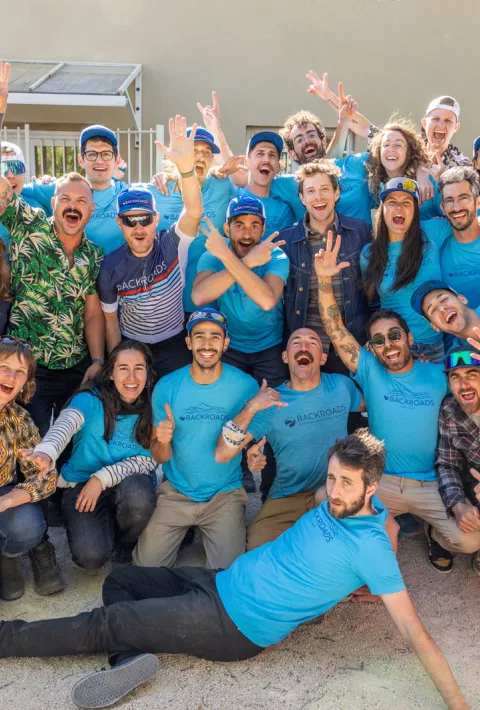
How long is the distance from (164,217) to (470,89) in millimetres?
9267

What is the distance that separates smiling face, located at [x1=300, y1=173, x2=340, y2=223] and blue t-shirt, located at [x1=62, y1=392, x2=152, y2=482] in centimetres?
187

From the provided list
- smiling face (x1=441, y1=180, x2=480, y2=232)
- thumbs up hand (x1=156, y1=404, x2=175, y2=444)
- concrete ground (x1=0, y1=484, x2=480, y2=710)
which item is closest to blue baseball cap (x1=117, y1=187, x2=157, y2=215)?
thumbs up hand (x1=156, y1=404, x2=175, y2=444)

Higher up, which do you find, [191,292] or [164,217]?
[164,217]

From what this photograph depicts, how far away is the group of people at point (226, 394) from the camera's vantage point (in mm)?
3207

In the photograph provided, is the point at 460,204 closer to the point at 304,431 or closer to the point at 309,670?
the point at 304,431

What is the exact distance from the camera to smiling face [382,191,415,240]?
15.0 feet

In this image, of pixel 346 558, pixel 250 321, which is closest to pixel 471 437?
pixel 346 558

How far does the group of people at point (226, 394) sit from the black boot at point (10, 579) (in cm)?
1

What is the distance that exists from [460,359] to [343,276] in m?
1.13

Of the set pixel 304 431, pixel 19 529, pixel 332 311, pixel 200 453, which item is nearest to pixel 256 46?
pixel 332 311

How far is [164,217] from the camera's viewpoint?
5211 mm

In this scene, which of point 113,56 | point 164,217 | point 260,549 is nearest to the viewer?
point 260,549

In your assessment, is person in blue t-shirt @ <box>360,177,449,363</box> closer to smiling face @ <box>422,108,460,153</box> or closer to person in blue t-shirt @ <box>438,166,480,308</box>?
person in blue t-shirt @ <box>438,166,480,308</box>

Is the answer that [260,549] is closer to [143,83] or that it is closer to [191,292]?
[191,292]
